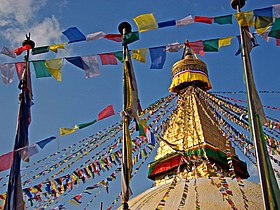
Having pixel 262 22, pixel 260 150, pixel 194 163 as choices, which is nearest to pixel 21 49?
pixel 262 22

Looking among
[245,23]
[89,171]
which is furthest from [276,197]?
[89,171]

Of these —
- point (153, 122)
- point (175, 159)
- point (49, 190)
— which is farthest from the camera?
point (175, 159)

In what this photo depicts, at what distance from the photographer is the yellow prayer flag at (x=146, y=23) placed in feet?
23.9

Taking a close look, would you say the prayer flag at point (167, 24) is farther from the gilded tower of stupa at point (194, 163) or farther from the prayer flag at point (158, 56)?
the gilded tower of stupa at point (194, 163)

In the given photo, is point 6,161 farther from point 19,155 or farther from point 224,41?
point 224,41

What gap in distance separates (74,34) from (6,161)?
2.52 m

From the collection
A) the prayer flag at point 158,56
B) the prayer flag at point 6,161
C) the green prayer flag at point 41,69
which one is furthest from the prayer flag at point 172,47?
the prayer flag at point 6,161

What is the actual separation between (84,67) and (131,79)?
43.0 inches

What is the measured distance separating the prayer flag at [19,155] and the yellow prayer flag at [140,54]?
207 cm

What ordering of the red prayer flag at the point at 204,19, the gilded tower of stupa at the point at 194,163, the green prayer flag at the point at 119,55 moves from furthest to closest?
the gilded tower of stupa at the point at 194,163 < the green prayer flag at the point at 119,55 < the red prayer flag at the point at 204,19

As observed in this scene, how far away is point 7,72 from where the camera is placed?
805 cm

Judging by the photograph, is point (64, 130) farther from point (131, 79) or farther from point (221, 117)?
point (221, 117)

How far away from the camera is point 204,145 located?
12391mm

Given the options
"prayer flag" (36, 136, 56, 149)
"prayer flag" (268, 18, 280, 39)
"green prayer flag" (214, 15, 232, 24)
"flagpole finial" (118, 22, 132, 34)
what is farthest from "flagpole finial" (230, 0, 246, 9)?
"prayer flag" (36, 136, 56, 149)
